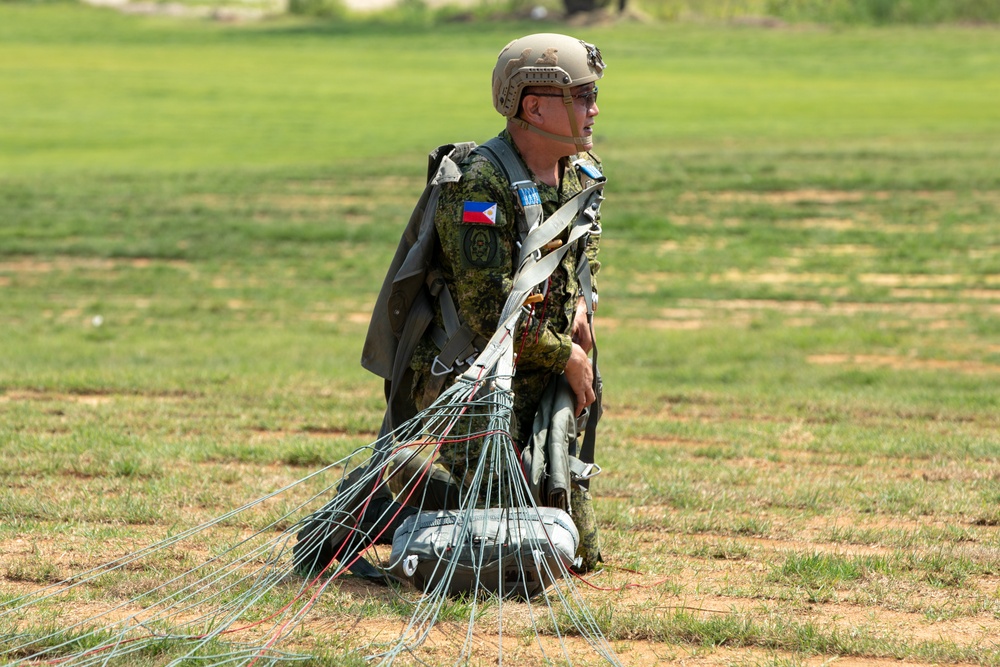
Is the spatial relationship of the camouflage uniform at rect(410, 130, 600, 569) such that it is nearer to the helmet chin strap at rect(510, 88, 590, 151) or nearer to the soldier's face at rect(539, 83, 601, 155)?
the helmet chin strap at rect(510, 88, 590, 151)

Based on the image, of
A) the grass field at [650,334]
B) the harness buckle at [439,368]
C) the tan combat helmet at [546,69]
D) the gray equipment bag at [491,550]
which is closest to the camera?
the gray equipment bag at [491,550]

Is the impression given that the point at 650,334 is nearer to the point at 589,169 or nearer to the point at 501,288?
the point at 589,169

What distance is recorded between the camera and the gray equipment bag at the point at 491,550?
4.16 metres

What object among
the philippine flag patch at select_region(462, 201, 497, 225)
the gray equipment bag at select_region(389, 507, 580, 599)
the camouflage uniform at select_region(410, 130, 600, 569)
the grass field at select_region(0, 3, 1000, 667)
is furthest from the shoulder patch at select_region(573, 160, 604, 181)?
the grass field at select_region(0, 3, 1000, 667)

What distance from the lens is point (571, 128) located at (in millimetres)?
4352

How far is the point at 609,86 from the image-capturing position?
110 ft

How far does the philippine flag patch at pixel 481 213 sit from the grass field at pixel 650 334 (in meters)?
1.38

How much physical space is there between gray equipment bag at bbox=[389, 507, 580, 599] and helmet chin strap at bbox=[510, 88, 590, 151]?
1.33 meters

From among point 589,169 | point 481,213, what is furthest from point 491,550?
point 589,169

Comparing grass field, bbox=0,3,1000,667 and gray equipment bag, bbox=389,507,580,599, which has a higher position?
gray equipment bag, bbox=389,507,580,599

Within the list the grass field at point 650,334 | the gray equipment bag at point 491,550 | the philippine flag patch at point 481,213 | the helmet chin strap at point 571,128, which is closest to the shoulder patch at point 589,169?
the helmet chin strap at point 571,128

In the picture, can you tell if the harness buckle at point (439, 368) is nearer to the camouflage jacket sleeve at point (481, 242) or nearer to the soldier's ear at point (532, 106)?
the camouflage jacket sleeve at point (481, 242)

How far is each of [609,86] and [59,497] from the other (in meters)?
29.6

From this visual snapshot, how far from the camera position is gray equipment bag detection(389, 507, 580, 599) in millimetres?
4164
